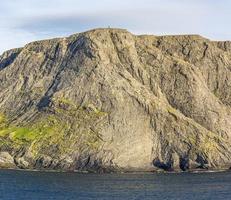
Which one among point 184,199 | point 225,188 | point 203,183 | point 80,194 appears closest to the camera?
point 184,199

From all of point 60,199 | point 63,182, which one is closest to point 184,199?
point 60,199

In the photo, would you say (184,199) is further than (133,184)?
No

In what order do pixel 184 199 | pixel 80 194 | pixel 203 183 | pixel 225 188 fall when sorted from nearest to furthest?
pixel 184 199 → pixel 80 194 → pixel 225 188 → pixel 203 183

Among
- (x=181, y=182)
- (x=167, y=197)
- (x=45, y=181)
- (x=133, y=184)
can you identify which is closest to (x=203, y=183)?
(x=181, y=182)

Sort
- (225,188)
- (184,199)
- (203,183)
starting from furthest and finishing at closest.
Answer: (203,183) < (225,188) < (184,199)

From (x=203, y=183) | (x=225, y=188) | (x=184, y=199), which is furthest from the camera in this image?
(x=203, y=183)

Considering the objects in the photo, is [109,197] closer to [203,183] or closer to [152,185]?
[152,185]

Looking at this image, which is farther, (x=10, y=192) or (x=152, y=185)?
(x=152, y=185)

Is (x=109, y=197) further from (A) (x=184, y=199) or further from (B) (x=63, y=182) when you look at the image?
(B) (x=63, y=182)
